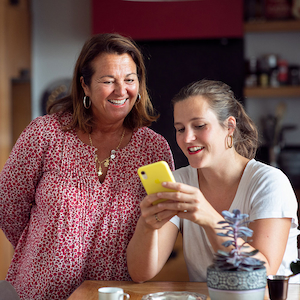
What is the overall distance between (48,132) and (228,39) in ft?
8.48

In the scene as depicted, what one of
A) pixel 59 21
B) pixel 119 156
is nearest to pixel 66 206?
pixel 119 156

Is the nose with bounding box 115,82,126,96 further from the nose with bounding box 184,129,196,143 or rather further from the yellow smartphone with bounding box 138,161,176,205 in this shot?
the yellow smartphone with bounding box 138,161,176,205

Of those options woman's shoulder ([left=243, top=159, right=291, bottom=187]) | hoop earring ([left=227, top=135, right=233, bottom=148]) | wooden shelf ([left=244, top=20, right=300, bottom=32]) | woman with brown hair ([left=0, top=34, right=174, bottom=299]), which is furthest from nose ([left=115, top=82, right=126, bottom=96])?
wooden shelf ([left=244, top=20, right=300, bottom=32])

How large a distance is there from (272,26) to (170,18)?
2.97 ft

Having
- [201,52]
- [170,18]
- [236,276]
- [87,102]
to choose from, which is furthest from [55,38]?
[236,276]

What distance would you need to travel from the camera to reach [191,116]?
1447mm

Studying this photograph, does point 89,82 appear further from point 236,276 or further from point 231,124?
point 236,276

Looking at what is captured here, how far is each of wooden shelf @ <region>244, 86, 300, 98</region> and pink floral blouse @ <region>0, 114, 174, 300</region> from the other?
87.5 inches

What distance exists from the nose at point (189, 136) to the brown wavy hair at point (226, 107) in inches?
4.9

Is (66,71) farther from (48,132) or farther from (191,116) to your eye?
(191,116)

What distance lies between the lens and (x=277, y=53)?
153 inches

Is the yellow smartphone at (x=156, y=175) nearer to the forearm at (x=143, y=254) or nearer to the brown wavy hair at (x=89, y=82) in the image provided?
the forearm at (x=143, y=254)

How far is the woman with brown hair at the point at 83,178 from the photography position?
1510mm

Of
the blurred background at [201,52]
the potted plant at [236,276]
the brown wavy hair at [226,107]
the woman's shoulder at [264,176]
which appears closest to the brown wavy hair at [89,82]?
the brown wavy hair at [226,107]
